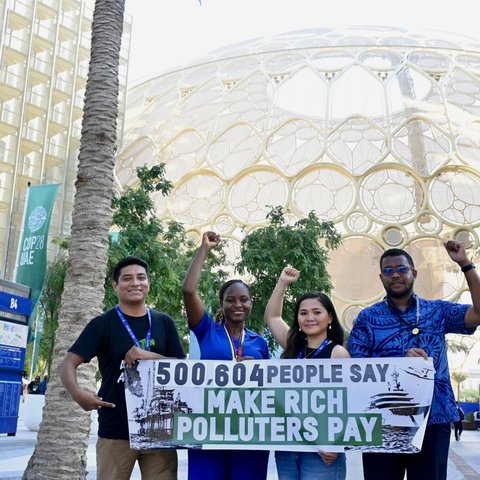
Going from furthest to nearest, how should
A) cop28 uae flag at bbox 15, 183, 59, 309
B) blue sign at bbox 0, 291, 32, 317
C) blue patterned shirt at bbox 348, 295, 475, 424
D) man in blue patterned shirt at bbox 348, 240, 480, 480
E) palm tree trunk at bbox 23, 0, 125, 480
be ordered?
cop28 uae flag at bbox 15, 183, 59, 309 < blue sign at bbox 0, 291, 32, 317 < palm tree trunk at bbox 23, 0, 125, 480 < blue patterned shirt at bbox 348, 295, 475, 424 < man in blue patterned shirt at bbox 348, 240, 480, 480

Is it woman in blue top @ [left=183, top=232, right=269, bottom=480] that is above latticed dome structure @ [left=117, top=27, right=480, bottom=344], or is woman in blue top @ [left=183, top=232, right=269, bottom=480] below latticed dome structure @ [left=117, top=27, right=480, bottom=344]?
below

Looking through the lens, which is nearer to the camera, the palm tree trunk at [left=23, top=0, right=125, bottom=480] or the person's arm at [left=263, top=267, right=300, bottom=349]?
the person's arm at [left=263, top=267, right=300, bottom=349]

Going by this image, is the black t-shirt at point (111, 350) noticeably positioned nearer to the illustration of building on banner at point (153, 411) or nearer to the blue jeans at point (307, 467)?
the illustration of building on banner at point (153, 411)

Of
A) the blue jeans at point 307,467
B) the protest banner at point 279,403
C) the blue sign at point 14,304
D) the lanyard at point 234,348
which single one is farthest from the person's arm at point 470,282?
the blue sign at point 14,304

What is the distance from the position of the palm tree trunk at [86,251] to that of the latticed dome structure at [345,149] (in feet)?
72.6

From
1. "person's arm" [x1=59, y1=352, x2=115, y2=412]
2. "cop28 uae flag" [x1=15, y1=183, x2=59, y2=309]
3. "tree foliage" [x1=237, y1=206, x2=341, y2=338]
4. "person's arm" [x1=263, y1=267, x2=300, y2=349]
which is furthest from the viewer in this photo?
"tree foliage" [x1=237, y1=206, x2=341, y2=338]

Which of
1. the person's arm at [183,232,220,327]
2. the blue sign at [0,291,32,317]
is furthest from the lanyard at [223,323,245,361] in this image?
the blue sign at [0,291,32,317]

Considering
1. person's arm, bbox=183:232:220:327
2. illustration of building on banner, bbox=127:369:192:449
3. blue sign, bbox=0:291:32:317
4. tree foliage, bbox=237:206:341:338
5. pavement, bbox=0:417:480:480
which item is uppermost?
tree foliage, bbox=237:206:341:338

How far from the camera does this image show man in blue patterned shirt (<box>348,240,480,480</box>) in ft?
13.4

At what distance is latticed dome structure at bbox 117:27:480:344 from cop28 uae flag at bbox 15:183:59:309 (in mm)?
12317

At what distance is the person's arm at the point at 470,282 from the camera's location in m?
4.10

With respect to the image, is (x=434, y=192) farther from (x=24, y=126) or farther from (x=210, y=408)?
(x=210, y=408)

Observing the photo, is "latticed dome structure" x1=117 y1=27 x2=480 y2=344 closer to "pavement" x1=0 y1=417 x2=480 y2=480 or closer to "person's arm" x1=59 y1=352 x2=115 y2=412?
"pavement" x1=0 y1=417 x2=480 y2=480

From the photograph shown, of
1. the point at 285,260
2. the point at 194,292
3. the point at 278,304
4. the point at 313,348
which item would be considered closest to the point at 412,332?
the point at 313,348
